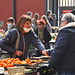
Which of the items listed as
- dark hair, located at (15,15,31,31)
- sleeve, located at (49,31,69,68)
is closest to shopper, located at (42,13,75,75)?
sleeve, located at (49,31,69,68)

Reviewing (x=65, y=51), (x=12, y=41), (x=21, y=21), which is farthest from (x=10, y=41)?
(x=65, y=51)

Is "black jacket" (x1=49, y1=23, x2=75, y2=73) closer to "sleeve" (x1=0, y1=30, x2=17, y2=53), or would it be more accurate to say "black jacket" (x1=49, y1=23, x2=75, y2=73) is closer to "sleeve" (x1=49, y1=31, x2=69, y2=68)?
"sleeve" (x1=49, y1=31, x2=69, y2=68)

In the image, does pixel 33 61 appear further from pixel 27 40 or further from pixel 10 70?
pixel 10 70

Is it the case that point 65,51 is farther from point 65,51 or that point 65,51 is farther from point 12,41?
point 12,41

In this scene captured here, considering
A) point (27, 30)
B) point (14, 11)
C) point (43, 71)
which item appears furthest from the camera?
point (14, 11)

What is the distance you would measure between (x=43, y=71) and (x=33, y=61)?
0.39m

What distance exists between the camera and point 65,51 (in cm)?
482

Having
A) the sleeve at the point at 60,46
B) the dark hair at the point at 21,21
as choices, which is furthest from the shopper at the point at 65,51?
the dark hair at the point at 21,21

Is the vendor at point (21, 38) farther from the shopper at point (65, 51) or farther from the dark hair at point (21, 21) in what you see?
the shopper at point (65, 51)

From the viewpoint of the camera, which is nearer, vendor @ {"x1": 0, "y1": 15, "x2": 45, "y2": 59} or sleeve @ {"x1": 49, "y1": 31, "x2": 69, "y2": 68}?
sleeve @ {"x1": 49, "y1": 31, "x2": 69, "y2": 68}

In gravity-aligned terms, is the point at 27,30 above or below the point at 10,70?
above

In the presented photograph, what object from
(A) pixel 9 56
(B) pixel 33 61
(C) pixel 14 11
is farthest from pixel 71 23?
(C) pixel 14 11

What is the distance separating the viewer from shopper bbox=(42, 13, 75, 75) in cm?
478

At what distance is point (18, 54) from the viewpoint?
659 centimetres
